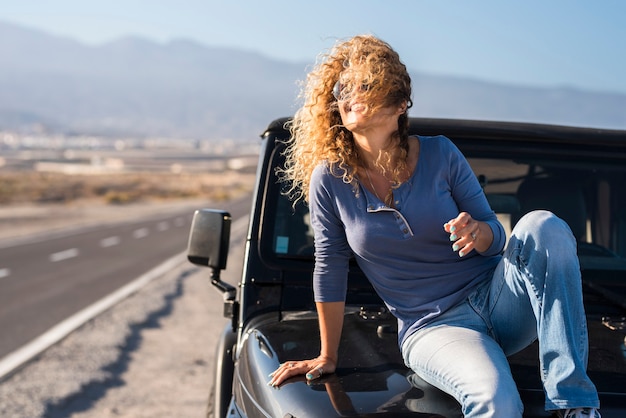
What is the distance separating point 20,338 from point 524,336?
745cm

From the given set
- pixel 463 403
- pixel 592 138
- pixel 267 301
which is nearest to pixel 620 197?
pixel 592 138

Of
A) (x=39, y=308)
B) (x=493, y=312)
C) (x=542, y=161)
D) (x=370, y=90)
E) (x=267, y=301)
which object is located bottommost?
(x=39, y=308)

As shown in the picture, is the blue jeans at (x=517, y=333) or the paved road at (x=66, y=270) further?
the paved road at (x=66, y=270)

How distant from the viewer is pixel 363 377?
2.25 m

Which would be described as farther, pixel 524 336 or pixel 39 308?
pixel 39 308

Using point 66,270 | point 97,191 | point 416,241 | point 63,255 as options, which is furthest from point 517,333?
point 97,191

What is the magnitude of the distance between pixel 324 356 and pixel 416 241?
44cm

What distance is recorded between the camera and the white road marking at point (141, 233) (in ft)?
80.7

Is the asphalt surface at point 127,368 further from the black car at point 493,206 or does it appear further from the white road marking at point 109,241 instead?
the white road marking at point 109,241

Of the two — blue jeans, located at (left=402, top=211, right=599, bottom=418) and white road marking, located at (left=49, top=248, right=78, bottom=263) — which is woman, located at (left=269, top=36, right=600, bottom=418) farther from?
white road marking, located at (left=49, top=248, right=78, bottom=263)

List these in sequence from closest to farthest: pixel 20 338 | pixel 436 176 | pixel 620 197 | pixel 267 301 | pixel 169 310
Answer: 1. pixel 436 176
2. pixel 267 301
3. pixel 620 197
4. pixel 20 338
5. pixel 169 310

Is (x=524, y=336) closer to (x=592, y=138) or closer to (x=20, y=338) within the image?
(x=592, y=138)

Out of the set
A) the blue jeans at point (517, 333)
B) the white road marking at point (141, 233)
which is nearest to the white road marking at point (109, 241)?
the white road marking at point (141, 233)

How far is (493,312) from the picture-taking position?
7.66ft
